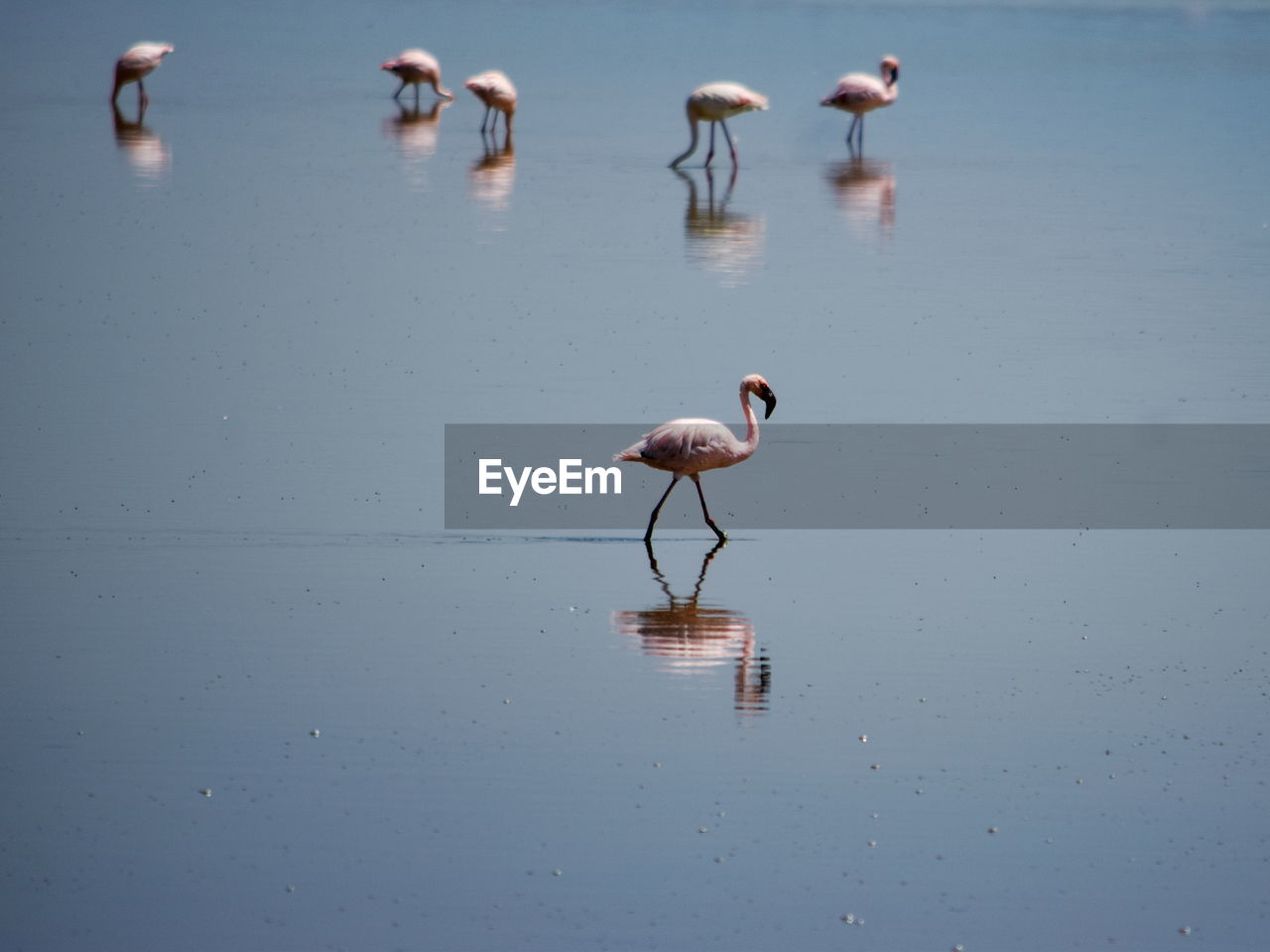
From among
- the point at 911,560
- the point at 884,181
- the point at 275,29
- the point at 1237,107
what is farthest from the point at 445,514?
the point at 275,29

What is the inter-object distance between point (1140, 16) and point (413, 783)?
6646cm

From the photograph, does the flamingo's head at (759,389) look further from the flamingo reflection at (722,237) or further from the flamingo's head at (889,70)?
the flamingo's head at (889,70)

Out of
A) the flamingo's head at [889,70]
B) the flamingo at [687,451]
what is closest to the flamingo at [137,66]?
the flamingo's head at [889,70]

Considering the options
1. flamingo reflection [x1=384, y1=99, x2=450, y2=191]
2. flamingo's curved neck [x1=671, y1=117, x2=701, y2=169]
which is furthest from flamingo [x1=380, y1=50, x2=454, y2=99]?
flamingo's curved neck [x1=671, y1=117, x2=701, y2=169]

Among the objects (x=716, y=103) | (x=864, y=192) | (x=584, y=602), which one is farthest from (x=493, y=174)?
(x=584, y=602)

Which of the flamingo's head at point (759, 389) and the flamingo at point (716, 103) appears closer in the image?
the flamingo's head at point (759, 389)

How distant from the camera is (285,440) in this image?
14.1 meters

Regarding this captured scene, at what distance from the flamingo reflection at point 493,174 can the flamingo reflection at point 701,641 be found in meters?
13.6

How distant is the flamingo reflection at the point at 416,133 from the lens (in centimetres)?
2734

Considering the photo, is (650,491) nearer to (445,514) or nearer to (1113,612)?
(445,514)

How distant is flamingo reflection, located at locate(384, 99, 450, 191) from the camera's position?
27.3 m

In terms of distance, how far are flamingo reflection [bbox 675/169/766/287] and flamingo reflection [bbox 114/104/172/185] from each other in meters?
6.64

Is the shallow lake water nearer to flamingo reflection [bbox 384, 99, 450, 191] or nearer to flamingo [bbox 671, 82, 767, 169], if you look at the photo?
flamingo reflection [bbox 384, 99, 450, 191]

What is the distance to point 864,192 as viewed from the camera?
27.2 m
